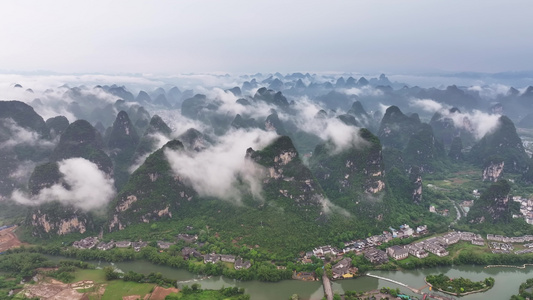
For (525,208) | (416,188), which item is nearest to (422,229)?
(416,188)

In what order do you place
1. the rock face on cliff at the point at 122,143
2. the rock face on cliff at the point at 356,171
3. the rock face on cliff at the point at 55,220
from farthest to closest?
the rock face on cliff at the point at 122,143 → the rock face on cliff at the point at 356,171 → the rock face on cliff at the point at 55,220

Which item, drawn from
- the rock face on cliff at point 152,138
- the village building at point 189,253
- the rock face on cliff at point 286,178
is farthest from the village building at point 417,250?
the rock face on cliff at point 152,138

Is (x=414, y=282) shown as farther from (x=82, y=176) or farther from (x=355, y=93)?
(x=355, y=93)

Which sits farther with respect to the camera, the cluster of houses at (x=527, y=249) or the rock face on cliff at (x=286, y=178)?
the rock face on cliff at (x=286, y=178)

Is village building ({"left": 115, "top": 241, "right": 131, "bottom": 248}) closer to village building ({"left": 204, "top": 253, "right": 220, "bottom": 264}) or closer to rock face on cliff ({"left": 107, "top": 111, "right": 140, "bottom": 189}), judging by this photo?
village building ({"left": 204, "top": 253, "right": 220, "bottom": 264})

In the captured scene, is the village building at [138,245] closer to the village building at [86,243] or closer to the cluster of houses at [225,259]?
the village building at [86,243]

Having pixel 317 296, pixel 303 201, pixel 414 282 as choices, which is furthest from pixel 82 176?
pixel 414 282

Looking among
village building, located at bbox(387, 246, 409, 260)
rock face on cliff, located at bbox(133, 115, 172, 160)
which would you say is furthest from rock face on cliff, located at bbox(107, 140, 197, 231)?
village building, located at bbox(387, 246, 409, 260)
